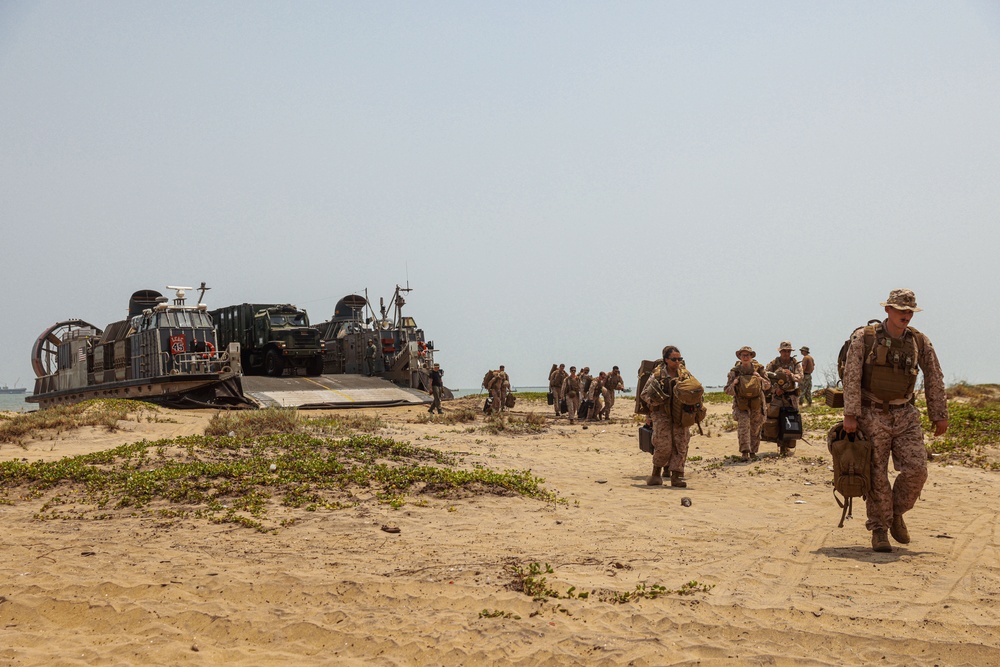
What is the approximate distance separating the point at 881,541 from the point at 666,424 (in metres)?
4.65

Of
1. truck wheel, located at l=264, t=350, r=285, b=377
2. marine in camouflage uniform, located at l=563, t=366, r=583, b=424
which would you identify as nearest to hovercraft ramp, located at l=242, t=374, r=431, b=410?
truck wheel, located at l=264, t=350, r=285, b=377

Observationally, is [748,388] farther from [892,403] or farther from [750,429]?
[892,403]

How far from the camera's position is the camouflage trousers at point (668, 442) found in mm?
11945

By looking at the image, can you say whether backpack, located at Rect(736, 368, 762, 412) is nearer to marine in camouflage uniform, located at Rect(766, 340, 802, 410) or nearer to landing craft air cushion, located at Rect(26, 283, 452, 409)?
marine in camouflage uniform, located at Rect(766, 340, 802, 410)

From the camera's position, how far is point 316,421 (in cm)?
1838

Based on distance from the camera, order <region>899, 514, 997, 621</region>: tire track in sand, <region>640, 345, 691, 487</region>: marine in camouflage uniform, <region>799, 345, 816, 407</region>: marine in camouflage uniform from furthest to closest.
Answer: <region>799, 345, 816, 407</region>: marine in camouflage uniform → <region>640, 345, 691, 487</region>: marine in camouflage uniform → <region>899, 514, 997, 621</region>: tire track in sand

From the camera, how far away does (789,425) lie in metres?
14.5

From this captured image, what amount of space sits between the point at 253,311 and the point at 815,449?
24.6m

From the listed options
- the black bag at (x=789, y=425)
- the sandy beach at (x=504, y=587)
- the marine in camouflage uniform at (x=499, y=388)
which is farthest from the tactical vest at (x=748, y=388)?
the marine in camouflage uniform at (x=499, y=388)

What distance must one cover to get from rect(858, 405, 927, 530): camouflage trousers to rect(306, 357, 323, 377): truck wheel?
28.3m

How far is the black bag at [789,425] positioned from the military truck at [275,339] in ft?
74.0

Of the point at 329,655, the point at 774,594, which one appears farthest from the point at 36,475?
the point at 774,594

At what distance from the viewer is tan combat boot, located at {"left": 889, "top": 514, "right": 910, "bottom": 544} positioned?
25.1ft

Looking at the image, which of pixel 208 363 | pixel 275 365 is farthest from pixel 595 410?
pixel 275 365
